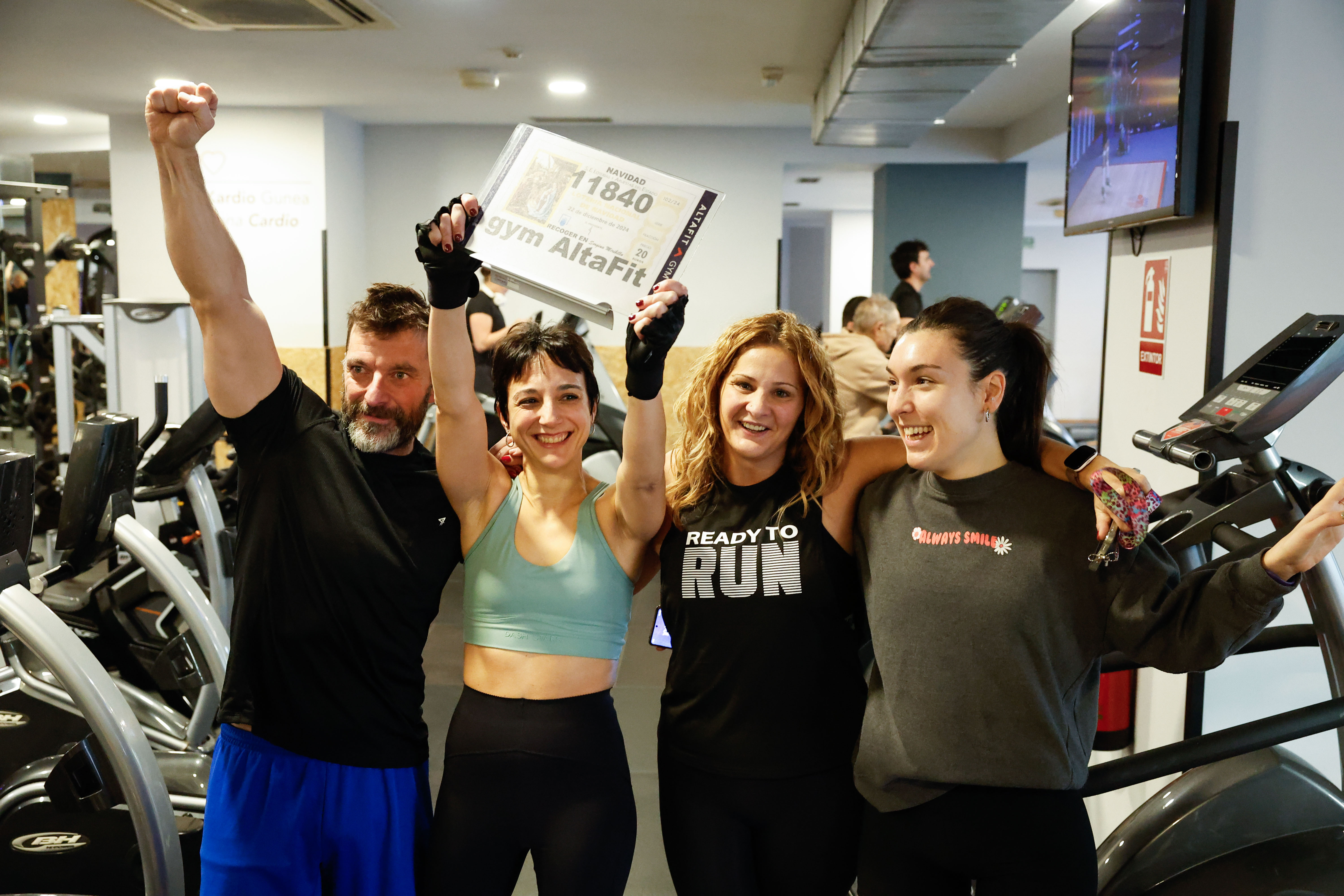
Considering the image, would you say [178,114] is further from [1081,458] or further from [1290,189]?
[1290,189]

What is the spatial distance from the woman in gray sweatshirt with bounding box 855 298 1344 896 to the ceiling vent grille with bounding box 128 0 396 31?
426 cm

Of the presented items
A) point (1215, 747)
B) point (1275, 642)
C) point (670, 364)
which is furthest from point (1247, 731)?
point (670, 364)

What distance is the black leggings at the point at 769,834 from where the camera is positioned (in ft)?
5.41

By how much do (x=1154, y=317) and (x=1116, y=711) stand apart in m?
1.01

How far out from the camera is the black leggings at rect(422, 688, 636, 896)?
163cm

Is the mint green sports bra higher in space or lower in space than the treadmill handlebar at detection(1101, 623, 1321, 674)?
higher

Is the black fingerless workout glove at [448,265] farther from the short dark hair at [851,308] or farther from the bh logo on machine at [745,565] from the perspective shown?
the short dark hair at [851,308]

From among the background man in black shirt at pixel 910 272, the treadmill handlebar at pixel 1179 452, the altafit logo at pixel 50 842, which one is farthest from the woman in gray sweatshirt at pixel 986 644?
the background man in black shirt at pixel 910 272

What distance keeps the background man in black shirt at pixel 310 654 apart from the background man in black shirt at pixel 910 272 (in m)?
5.41

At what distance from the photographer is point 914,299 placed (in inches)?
264

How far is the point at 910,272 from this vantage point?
6.86 meters

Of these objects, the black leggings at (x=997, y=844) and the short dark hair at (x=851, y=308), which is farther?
the short dark hair at (x=851, y=308)

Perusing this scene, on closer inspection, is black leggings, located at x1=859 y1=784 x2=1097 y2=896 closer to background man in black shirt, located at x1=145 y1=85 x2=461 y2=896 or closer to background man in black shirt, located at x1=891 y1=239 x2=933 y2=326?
background man in black shirt, located at x1=145 y1=85 x2=461 y2=896

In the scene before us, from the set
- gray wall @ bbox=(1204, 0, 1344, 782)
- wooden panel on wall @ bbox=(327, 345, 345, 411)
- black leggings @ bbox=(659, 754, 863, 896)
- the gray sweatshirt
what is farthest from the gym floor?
wooden panel on wall @ bbox=(327, 345, 345, 411)
